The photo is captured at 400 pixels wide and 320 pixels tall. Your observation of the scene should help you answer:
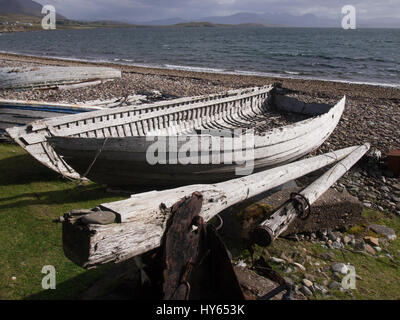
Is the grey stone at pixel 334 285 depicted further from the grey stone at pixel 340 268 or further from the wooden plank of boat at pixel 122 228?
the wooden plank of boat at pixel 122 228

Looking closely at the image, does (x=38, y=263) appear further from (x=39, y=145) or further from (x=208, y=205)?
(x=208, y=205)

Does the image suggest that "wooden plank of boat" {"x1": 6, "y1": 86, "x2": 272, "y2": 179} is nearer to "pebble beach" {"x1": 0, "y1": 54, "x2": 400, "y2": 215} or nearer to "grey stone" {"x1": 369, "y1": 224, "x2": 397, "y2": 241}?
"pebble beach" {"x1": 0, "y1": 54, "x2": 400, "y2": 215}

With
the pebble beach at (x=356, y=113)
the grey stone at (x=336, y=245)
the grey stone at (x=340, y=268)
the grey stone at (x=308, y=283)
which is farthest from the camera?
the pebble beach at (x=356, y=113)

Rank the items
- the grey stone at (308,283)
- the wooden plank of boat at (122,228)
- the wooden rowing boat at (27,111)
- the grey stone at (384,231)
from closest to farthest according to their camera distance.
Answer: the wooden plank of boat at (122,228) < the grey stone at (308,283) < the grey stone at (384,231) < the wooden rowing boat at (27,111)

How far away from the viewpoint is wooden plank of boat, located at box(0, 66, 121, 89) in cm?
1841

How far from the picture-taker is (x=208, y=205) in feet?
13.5

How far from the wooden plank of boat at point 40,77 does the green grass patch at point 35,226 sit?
1041 centimetres

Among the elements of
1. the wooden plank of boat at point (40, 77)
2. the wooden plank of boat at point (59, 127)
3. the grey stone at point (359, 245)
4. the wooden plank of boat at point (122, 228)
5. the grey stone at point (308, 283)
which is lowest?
the grey stone at point (308, 283)

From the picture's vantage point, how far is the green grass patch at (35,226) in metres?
4.75

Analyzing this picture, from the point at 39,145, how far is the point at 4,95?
43.6 ft

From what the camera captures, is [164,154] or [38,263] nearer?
[38,263]

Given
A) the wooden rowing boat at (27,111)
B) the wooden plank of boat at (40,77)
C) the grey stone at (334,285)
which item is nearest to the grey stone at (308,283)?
the grey stone at (334,285)
